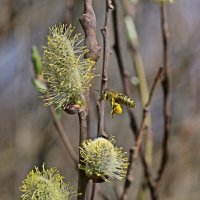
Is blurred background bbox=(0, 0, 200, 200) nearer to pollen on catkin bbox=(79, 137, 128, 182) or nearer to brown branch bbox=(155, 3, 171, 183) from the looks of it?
brown branch bbox=(155, 3, 171, 183)

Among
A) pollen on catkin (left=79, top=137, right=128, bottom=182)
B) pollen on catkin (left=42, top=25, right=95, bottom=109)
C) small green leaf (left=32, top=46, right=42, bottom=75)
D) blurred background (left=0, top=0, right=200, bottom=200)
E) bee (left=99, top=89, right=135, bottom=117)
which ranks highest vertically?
blurred background (left=0, top=0, right=200, bottom=200)

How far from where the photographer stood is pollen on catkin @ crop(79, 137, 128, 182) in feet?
2.59

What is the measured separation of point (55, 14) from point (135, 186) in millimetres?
1143

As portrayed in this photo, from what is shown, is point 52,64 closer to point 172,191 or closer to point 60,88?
point 60,88

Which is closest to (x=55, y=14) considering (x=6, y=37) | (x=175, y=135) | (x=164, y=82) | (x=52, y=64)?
(x=6, y=37)

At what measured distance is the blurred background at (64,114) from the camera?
2961mm

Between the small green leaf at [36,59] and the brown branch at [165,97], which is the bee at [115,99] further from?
the brown branch at [165,97]

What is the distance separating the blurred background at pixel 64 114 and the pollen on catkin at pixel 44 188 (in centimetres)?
203

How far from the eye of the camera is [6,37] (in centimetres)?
317

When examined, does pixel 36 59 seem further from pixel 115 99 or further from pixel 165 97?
pixel 115 99

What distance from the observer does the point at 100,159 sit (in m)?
0.80

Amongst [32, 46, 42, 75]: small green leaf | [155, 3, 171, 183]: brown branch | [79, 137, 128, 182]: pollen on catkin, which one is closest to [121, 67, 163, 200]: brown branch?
[155, 3, 171, 183]: brown branch

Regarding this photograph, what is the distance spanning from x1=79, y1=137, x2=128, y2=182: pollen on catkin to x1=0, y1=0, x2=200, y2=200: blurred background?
2.01m

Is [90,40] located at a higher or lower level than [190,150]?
lower
